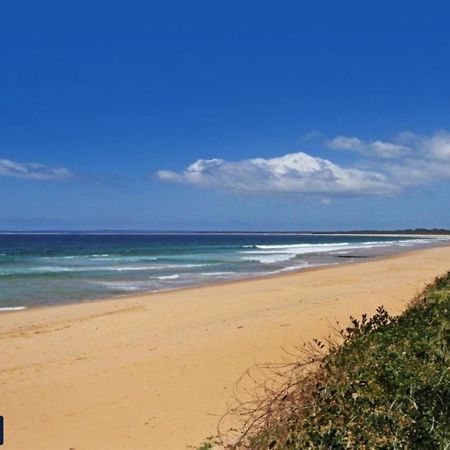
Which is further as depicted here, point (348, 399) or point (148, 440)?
point (148, 440)

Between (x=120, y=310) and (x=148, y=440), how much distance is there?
34.4ft

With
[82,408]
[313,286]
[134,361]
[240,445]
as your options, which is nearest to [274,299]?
[313,286]

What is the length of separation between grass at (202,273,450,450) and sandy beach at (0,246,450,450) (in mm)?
1747

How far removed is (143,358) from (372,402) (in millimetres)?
5961

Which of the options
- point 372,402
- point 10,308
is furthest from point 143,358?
point 10,308

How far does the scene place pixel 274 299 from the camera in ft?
55.2

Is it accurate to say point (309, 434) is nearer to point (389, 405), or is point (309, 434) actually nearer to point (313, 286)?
point (389, 405)

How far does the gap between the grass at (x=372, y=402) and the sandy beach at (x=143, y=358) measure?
5.73 ft

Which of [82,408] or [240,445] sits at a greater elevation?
[240,445]

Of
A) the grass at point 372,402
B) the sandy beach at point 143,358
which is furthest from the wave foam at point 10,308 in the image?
the grass at point 372,402

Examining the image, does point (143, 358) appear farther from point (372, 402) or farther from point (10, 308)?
point (10, 308)

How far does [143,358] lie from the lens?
9.02m

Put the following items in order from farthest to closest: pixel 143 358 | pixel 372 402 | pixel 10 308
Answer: pixel 10 308
pixel 143 358
pixel 372 402

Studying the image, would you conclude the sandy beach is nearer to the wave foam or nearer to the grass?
Result: the wave foam
